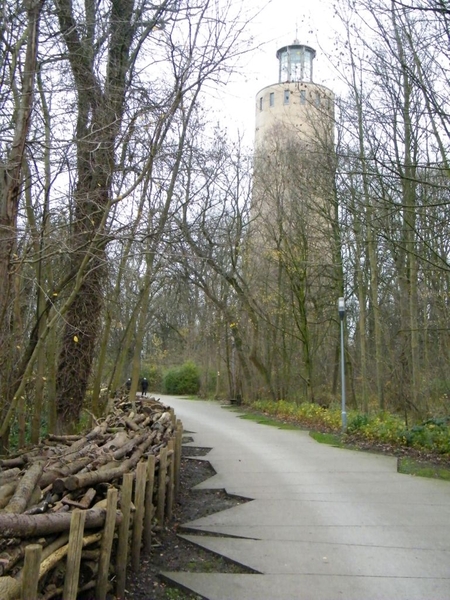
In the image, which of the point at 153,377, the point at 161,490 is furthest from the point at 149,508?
the point at 153,377

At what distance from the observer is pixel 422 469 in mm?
10320

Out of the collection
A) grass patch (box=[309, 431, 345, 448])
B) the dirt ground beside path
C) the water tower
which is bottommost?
the dirt ground beside path

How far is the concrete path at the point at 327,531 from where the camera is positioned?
5277 mm

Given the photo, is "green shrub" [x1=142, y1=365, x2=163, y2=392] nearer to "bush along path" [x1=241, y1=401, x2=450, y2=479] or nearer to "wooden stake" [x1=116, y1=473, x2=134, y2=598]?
"bush along path" [x1=241, y1=401, x2=450, y2=479]

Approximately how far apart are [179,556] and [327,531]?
166 cm

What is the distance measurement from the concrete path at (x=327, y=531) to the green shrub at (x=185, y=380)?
102 feet

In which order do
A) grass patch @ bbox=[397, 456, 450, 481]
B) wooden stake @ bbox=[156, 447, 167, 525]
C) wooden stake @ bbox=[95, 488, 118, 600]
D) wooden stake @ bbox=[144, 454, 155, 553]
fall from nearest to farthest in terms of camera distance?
wooden stake @ bbox=[95, 488, 118, 600] → wooden stake @ bbox=[144, 454, 155, 553] → wooden stake @ bbox=[156, 447, 167, 525] → grass patch @ bbox=[397, 456, 450, 481]

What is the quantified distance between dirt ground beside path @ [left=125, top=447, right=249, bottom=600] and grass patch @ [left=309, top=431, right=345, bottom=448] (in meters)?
5.26

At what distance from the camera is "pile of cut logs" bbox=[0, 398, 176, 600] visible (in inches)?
160

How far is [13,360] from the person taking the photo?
32.8 ft

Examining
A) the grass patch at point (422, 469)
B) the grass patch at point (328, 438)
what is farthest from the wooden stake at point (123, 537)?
the grass patch at point (328, 438)

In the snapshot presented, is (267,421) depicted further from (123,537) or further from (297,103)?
(123,537)

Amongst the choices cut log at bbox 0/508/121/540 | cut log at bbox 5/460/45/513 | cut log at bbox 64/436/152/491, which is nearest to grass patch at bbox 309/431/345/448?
cut log at bbox 64/436/152/491

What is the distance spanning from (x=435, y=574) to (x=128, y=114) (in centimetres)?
675
